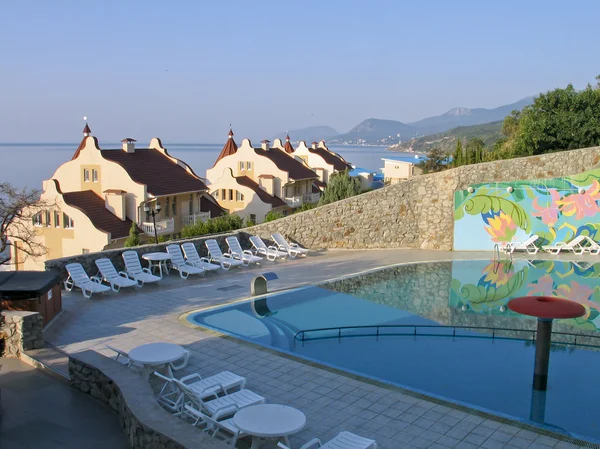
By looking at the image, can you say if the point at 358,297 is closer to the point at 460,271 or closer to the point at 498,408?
the point at 460,271

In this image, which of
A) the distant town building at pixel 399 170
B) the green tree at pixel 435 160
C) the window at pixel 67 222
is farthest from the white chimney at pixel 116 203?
the distant town building at pixel 399 170

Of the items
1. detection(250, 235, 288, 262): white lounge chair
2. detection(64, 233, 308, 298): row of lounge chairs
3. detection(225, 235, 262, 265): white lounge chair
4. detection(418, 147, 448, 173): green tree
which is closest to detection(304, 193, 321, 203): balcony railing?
detection(418, 147, 448, 173): green tree

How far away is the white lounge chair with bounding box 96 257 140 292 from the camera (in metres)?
12.8

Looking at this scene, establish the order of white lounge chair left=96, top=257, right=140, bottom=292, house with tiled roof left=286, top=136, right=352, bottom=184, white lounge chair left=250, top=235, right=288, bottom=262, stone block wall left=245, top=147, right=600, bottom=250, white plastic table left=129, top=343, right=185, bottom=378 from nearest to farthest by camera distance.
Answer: white plastic table left=129, top=343, right=185, bottom=378 → white lounge chair left=96, top=257, right=140, bottom=292 → white lounge chair left=250, top=235, right=288, bottom=262 → stone block wall left=245, top=147, right=600, bottom=250 → house with tiled roof left=286, top=136, right=352, bottom=184

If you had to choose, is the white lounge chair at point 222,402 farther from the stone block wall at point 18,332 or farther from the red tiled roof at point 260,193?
the red tiled roof at point 260,193

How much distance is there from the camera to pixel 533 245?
18.2m

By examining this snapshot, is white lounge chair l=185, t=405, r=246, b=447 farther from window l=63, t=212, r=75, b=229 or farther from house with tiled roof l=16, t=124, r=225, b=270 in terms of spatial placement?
window l=63, t=212, r=75, b=229

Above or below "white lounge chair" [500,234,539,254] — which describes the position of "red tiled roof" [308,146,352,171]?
above

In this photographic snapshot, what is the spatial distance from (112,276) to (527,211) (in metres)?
13.5

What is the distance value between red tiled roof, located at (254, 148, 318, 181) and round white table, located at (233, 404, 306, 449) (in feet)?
112

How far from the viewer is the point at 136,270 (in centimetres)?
1374

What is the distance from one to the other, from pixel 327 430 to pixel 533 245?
14.2 meters

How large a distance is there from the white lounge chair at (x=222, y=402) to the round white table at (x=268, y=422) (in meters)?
0.46

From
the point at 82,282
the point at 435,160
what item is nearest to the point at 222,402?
the point at 82,282
